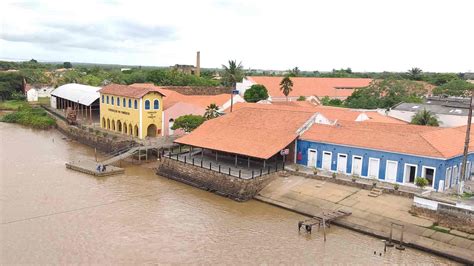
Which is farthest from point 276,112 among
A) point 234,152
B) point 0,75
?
point 0,75

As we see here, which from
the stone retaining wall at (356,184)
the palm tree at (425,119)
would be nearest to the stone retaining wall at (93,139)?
the stone retaining wall at (356,184)

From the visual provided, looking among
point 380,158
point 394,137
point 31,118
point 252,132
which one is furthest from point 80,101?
point 394,137

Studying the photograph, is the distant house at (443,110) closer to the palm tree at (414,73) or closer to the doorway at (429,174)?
the doorway at (429,174)

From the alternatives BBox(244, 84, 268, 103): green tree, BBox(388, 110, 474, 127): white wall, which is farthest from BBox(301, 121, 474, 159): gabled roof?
BBox(244, 84, 268, 103): green tree

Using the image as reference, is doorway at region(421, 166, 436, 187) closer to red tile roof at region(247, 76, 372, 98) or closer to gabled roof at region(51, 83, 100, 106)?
gabled roof at region(51, 83, 100, 106)

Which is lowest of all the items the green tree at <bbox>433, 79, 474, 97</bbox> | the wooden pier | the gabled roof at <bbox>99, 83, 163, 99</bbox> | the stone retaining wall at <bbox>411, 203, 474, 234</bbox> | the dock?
the dock

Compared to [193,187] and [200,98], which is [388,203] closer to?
[193,187]
